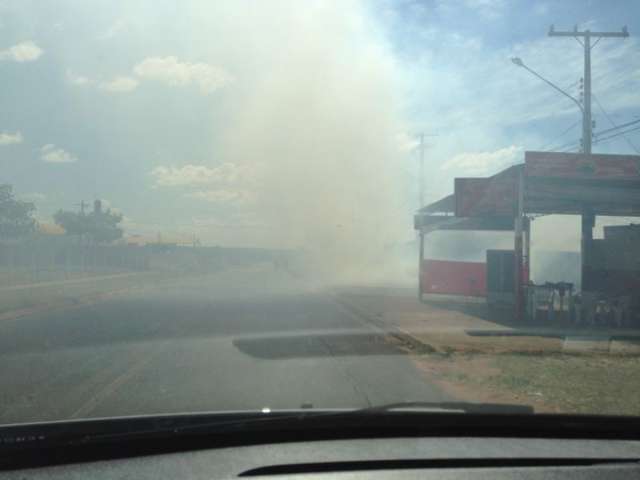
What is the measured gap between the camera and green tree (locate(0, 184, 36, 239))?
1459 inches

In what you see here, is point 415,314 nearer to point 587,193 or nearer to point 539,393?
point 587,193

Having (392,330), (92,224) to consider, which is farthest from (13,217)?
(392,330)

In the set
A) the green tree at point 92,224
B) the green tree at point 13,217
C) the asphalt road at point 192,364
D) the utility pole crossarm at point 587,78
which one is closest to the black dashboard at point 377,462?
the asphalt road at point 192,364

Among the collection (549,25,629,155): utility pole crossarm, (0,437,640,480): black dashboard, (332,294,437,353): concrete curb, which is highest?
(549,25,629,155): utility pole crossarm

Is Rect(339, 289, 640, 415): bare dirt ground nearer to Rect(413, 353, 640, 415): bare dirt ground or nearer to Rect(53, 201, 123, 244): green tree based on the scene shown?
Rect(413, 353, 640, 415): bare dirt ground

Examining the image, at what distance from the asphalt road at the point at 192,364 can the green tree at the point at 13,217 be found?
22.5 meters

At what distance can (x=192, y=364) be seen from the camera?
9641 mm

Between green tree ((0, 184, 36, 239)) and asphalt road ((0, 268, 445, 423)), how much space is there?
22.5 metres

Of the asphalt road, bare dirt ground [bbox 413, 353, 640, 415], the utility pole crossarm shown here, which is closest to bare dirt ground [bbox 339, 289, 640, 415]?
bare dirt ground [bbox 413, 353, 640, 415]

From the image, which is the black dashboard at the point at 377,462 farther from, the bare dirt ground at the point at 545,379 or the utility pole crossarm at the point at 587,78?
the utility pole crossarm at the point at 587,78

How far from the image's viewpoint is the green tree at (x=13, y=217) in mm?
37062

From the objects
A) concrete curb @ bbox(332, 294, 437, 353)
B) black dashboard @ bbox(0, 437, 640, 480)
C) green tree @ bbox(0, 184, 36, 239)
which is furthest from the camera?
green tree @ bbox(0, 184, 36, 239)

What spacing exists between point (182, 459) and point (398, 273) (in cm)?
5181

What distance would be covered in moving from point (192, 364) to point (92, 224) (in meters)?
52.2
